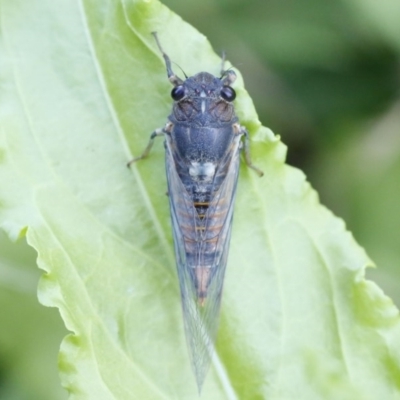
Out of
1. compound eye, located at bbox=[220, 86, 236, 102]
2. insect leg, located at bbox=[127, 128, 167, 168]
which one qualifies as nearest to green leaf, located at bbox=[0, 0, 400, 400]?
insect leg, located at bbox=[127, 128, 167, 168]

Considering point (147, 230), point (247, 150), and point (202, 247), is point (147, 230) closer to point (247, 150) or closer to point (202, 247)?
point (202, 247)

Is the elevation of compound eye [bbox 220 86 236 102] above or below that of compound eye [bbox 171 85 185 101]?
above

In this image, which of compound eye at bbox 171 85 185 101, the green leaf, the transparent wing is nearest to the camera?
the green leaf

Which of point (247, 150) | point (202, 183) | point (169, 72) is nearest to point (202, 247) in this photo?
point (202, 183)

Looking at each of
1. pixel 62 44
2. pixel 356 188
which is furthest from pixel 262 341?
pixel 356 188

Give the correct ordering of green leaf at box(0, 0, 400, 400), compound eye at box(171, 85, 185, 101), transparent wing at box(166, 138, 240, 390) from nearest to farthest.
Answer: green leaf at box(0, 0, 400, 400), transparent wing at box(166, 138, 240, 390), compound eye at box(171, 85, 185, 101)

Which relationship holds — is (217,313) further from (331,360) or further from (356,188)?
(356,188)

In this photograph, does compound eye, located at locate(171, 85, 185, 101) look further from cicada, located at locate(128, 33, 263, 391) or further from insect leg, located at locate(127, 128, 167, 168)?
insect leg, located at locate(127, 128, 167, 168)

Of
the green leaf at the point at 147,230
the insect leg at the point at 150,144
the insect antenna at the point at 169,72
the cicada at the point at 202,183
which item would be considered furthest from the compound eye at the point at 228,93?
the insect leg at the point at 150,144

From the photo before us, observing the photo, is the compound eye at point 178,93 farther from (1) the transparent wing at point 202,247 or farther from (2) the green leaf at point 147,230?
(1) the transparent wing at point 202,247
